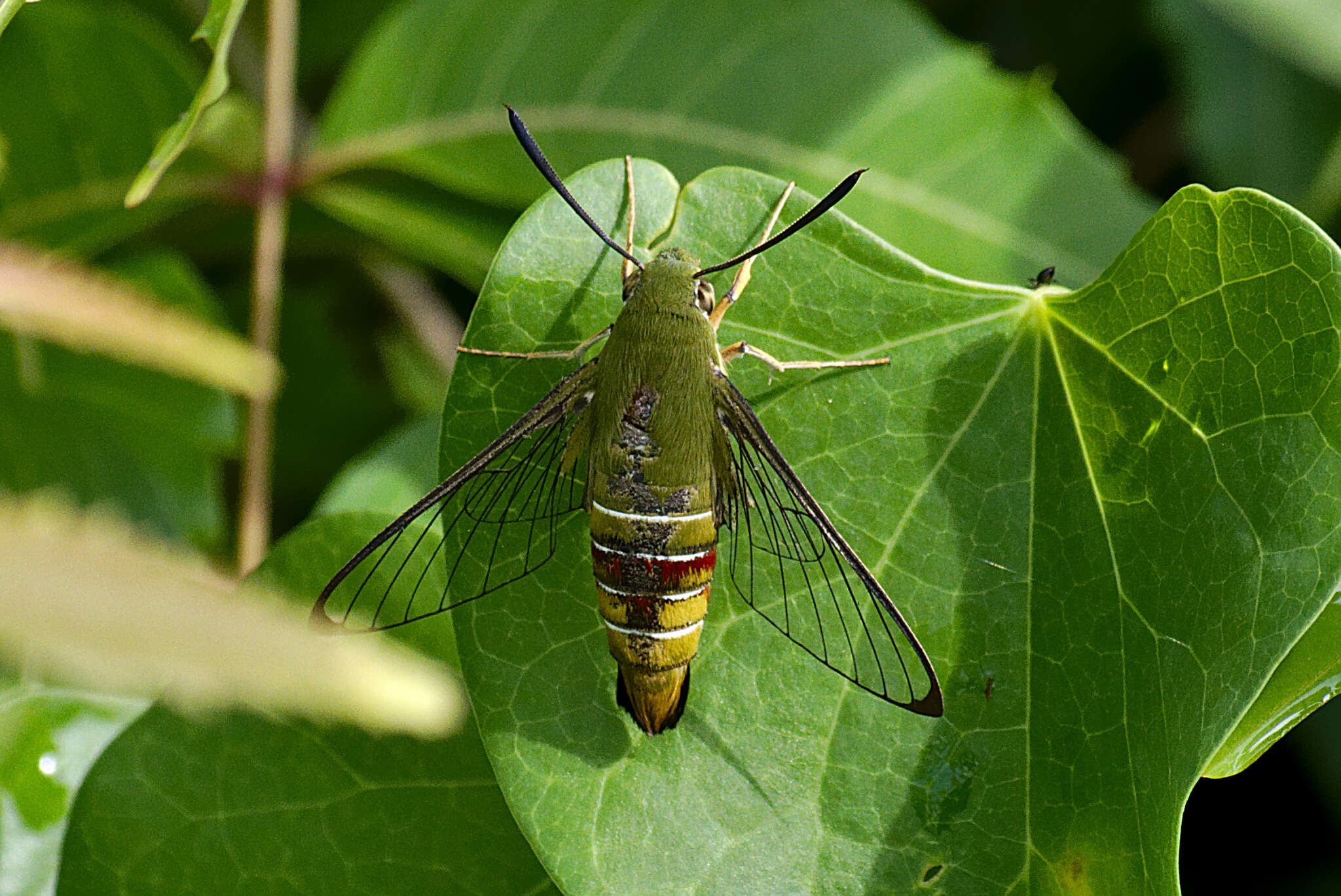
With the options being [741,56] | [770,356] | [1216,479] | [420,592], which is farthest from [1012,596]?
[741,56]

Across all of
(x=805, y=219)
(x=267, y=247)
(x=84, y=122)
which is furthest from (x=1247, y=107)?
(x=84, y=122)

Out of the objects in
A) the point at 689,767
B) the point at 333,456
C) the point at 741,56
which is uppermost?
the point at 741,56

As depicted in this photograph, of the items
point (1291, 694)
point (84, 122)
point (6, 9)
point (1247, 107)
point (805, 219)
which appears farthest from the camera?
point (1247, 107)

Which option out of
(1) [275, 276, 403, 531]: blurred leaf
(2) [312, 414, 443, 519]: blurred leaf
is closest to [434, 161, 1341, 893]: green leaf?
(2) [312, 414, 443, 519]: blurred leaf

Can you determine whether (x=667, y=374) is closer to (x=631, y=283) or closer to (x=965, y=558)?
(x=631, y=283)

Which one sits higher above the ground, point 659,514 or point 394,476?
point 659,514

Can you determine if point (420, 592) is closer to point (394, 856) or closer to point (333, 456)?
point (394, 856)
